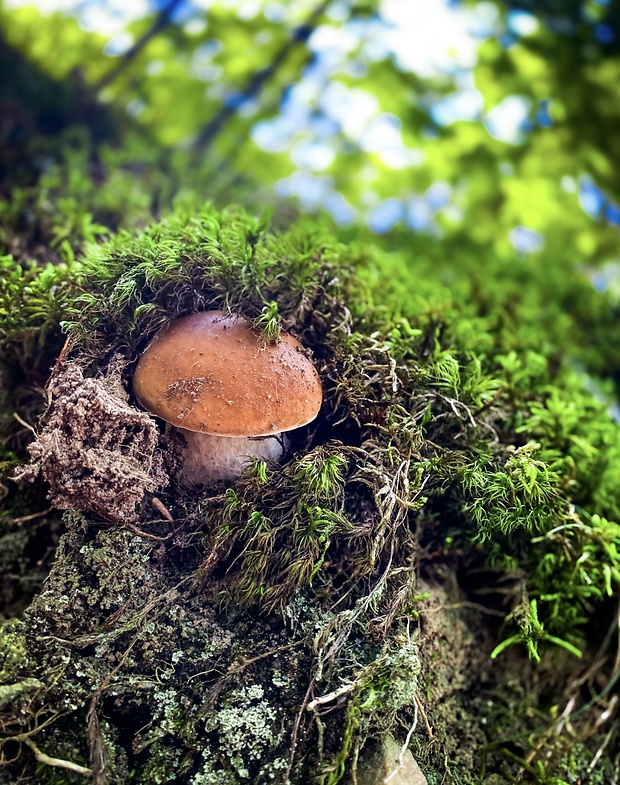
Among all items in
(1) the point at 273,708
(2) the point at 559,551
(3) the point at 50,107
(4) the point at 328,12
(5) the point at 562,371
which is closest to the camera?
(1) the point at 273,708

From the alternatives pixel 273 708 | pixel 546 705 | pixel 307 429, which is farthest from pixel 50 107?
pixel 546 705

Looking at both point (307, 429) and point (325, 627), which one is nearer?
point (325, 627)

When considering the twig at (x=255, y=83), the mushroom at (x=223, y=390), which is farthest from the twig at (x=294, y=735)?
the twig at (x=255, y=83)

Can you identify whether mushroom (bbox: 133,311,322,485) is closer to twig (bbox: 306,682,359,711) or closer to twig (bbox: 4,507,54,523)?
twig (bbox: 4,507,54,523)

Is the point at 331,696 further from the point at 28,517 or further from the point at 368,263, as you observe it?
the point at 368,263

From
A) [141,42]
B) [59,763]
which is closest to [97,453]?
[59,763]

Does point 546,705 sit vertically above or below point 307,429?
below

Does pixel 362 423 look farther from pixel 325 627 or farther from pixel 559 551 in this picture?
pixel 559 551
